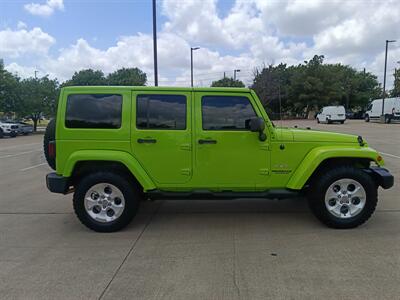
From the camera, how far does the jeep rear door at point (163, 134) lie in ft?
15.8

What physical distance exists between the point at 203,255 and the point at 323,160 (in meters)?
2.07

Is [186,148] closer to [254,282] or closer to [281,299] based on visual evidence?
[254,282]

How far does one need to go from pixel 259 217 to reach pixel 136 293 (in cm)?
267

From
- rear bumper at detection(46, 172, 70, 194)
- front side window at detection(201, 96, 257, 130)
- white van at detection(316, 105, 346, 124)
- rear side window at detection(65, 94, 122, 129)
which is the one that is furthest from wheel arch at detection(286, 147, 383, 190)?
white van at detection(316, 105, 346, 124)

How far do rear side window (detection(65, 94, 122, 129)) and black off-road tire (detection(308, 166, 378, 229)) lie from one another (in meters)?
2.86

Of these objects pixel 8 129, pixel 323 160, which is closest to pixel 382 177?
pixel 323 160

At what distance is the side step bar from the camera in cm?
491

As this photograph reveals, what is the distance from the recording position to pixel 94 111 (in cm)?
484

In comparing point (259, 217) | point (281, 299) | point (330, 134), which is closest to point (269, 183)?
point (259, 217)

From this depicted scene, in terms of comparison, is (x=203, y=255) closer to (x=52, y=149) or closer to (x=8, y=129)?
(x=52, y=149)

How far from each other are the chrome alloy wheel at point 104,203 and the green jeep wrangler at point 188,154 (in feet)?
0.04

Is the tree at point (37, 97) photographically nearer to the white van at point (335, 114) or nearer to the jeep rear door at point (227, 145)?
the white van at point (335, 114)

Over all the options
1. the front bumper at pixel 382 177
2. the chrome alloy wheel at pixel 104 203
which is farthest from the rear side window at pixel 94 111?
the front bumper at pixel 382 177

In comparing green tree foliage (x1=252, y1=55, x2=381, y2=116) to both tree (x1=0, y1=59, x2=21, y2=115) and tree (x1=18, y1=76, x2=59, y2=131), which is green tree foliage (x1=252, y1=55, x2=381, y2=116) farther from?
tree (x1=0, y1=59, x2=21, y2=115)
